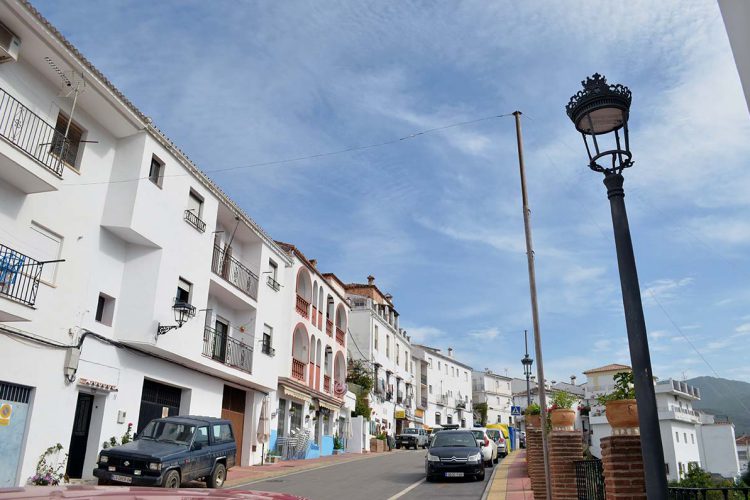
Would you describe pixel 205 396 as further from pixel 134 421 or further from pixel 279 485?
pixel 279 485

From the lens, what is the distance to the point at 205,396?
70.9 ft

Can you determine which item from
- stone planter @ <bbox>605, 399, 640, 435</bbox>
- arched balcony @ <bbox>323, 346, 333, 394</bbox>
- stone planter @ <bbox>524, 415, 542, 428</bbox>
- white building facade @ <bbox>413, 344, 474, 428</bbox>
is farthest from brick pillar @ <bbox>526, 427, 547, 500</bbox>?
white building facade @ <bbox>413, 344, 474, 428</bbox>

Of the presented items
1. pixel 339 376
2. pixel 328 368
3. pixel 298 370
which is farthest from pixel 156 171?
pixel 339 376

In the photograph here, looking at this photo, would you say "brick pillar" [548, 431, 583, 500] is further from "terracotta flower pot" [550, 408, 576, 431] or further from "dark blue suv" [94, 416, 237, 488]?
"dark blue suv" [94, 416, 237, 488]

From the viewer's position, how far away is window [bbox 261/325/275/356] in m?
26.0

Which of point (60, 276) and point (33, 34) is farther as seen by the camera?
point (60, 276)

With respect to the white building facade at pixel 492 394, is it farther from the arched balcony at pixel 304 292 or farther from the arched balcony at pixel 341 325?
the arched balcony at pixel 304 292

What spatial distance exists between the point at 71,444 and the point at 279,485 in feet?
19.1

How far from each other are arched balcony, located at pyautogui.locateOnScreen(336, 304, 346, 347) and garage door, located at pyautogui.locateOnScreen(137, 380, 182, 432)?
1815 cm

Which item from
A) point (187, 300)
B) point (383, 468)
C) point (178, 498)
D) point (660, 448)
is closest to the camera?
point (178, 498)

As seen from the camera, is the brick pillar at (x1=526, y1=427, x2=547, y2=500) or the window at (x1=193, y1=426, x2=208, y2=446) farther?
the window at (x1=193, y1=426, x2=208, y2=446)

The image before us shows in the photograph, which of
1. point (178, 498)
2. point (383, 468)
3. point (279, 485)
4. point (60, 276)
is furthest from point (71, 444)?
point (178, 498)

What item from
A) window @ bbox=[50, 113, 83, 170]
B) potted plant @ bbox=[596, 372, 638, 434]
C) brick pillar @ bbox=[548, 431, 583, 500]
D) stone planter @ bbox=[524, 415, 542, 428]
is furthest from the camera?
stone planter @ bbox=[524, 415, 542, 428]

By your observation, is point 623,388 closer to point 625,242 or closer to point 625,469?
point 625,469
